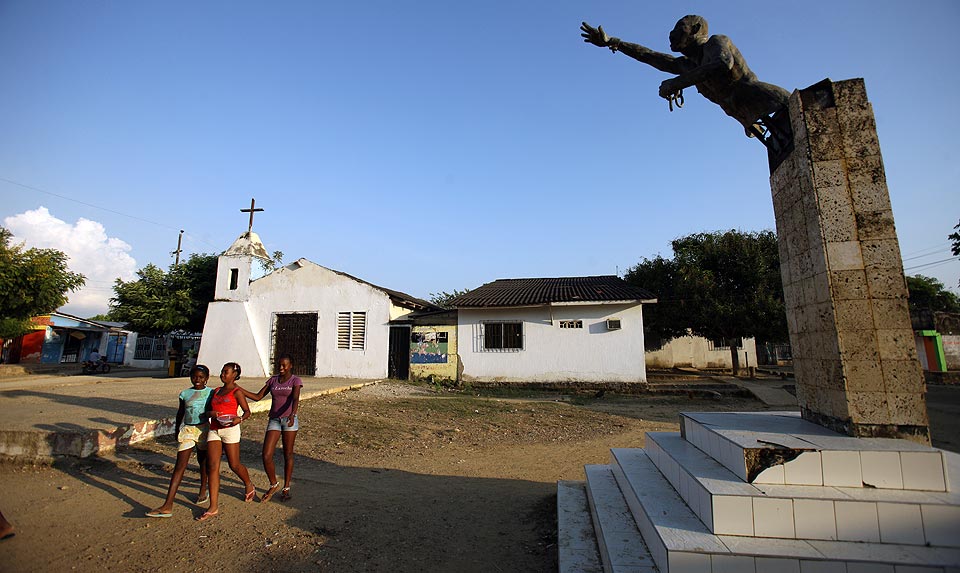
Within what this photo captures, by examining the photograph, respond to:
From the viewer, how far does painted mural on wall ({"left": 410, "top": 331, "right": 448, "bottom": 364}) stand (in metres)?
15.9

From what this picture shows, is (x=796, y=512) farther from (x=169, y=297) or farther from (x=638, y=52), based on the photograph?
(x=169, y=297)

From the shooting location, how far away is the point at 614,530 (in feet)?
10.2

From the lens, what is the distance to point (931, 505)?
7.77 ft

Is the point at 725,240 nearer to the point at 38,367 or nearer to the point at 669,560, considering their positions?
the point at 669,560

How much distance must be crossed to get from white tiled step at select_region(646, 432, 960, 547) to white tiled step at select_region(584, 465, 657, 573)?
19.3 inches

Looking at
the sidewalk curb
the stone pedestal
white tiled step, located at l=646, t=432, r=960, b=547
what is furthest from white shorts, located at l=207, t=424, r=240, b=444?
the stone pedestal

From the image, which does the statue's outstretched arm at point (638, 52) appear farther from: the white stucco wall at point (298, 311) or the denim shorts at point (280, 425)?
the white stucco wall at point (298, 311)

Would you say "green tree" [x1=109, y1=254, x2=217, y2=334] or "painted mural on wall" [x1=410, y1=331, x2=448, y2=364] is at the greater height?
"green tree" [x1=109, y1=254, x2=217, y2=334]

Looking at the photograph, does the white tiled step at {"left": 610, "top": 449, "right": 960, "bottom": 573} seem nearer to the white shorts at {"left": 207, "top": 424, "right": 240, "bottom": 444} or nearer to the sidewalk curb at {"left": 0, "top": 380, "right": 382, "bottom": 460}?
the white shorts at {"left": 207, "top": 424, "right": 240, "bottom": 444}

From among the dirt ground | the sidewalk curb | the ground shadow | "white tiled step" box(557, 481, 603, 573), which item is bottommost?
the dirt ground

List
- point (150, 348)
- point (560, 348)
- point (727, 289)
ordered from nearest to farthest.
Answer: point (560, 348) < point (727, 289) < point (150, 348)

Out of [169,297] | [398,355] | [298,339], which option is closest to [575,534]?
[398,355]

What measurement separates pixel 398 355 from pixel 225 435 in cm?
1149

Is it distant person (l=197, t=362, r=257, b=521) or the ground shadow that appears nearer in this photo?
distant person (l=197, t=362, r=257, b=521)
